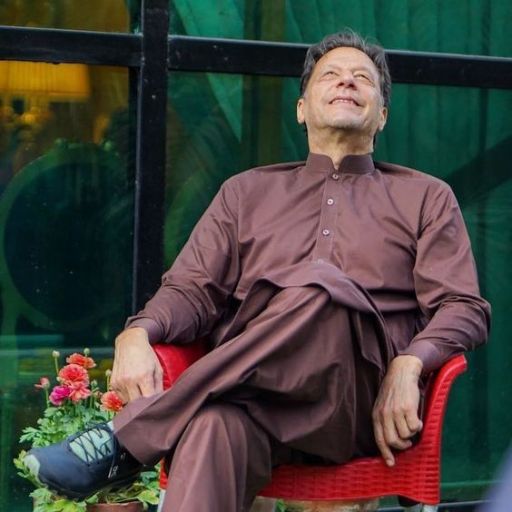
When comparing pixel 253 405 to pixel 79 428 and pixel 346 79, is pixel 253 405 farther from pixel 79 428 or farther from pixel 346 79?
pixel 346 79

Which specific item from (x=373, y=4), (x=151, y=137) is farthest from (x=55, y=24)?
(x=373, y=4)

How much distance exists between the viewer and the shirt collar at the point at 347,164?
13.3 feet

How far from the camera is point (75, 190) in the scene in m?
4.88

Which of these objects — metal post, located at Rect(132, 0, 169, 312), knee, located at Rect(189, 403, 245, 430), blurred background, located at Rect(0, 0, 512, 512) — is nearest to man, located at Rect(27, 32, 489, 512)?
knee, located at Rect(189, 403, 245, 430)

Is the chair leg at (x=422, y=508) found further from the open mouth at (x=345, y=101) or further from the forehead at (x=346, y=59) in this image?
the forehead at (x=346, y=59)

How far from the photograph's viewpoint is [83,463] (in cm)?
337

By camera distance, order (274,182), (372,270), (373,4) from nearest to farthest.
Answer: (372,270), (274,182), (373,4)

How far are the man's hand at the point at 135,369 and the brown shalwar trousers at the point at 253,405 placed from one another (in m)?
0.13

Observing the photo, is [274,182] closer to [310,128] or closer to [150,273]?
[310,128]

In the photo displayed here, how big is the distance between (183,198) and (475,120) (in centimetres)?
122

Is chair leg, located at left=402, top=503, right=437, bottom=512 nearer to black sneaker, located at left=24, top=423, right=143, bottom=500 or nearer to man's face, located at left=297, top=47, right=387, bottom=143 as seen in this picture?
black sneaker, located at left=24, top=423, right=143, bottom=500

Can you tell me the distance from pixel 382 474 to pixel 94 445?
2.47 feet

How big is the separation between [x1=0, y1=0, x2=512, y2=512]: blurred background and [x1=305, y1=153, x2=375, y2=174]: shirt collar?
863 mm

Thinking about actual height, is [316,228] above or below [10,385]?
above
